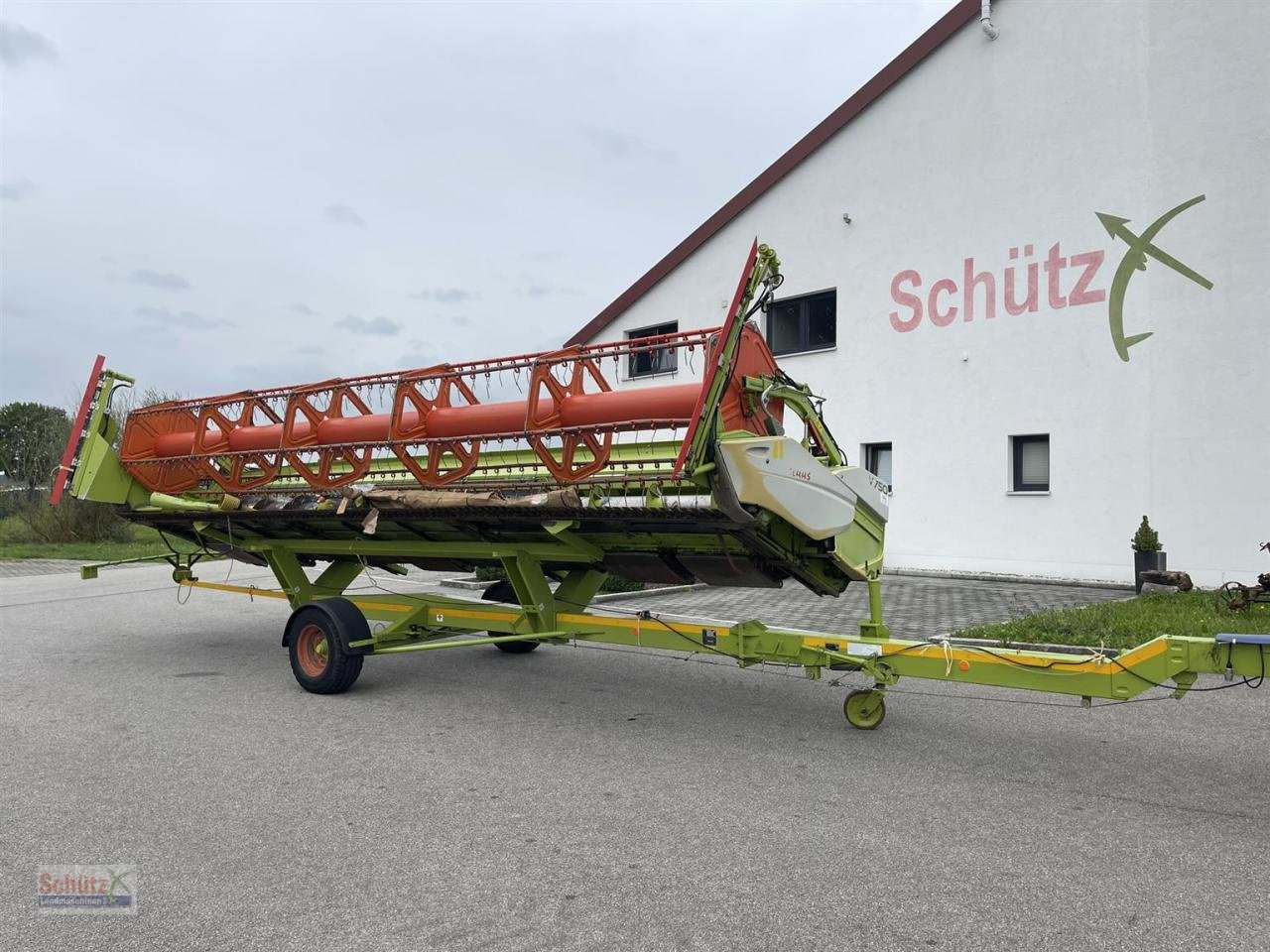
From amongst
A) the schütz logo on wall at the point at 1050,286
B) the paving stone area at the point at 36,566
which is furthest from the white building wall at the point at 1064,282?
the paving stone area at the point at 36,566

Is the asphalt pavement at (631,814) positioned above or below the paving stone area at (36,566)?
above

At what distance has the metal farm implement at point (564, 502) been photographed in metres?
4.88

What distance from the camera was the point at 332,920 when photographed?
3.18m

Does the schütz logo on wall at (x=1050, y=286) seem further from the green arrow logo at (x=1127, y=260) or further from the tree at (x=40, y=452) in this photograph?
→ the tree at (x=40, y=452)

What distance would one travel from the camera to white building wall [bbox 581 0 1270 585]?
11555mm

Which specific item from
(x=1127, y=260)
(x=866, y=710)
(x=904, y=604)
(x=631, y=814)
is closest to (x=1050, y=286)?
(x=1127, y=260)

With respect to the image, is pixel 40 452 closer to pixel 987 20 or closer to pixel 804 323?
pixel 804 323

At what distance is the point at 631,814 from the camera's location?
4184mm

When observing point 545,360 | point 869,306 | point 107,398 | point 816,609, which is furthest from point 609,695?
point 869,306

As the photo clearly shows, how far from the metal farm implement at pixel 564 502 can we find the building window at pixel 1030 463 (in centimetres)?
813

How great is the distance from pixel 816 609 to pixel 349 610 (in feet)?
18.5

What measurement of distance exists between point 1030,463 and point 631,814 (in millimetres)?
11351

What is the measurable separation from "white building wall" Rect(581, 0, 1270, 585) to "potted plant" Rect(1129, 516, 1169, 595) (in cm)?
44

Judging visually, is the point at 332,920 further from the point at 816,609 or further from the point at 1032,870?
the point at 816,609
